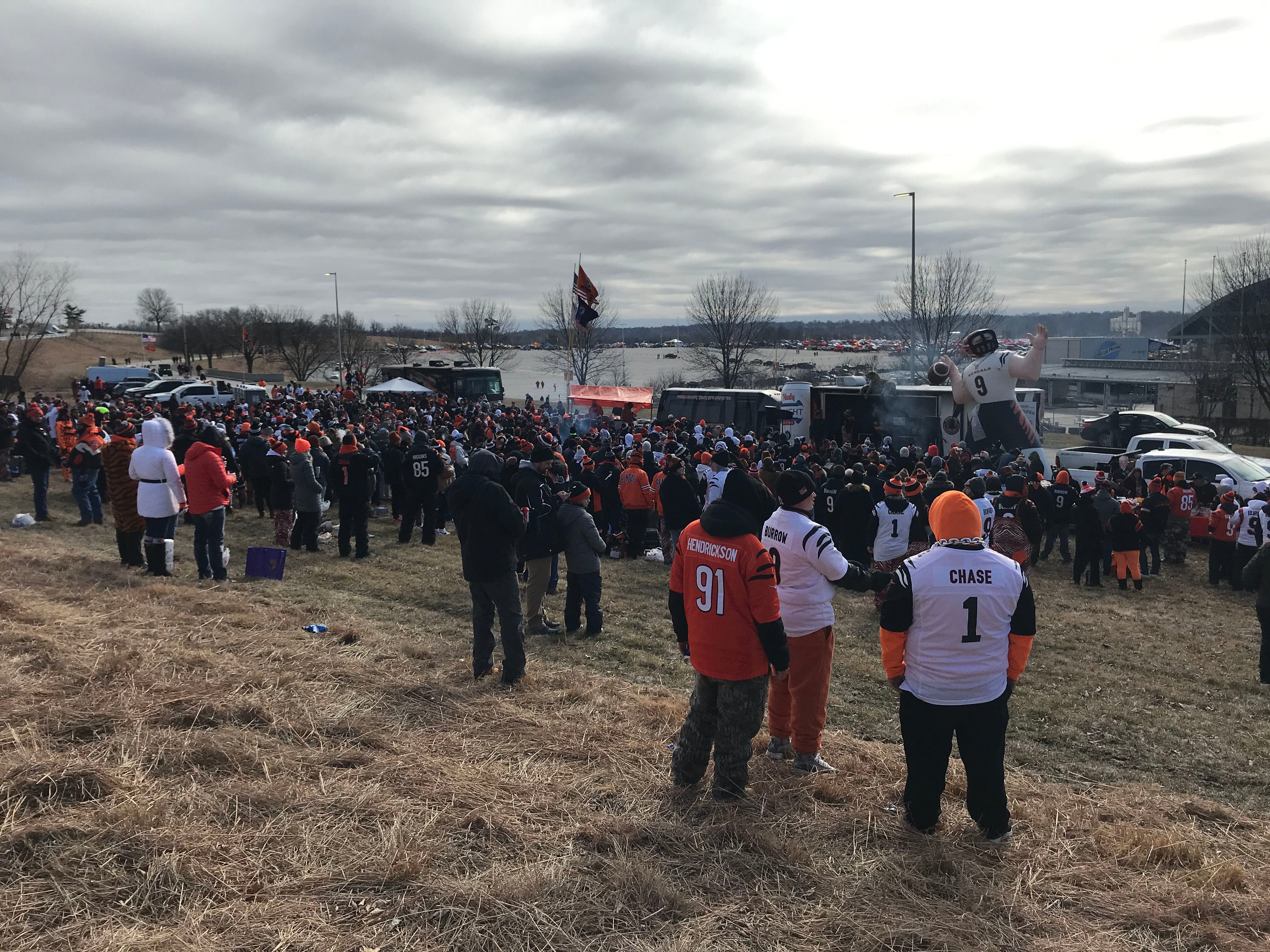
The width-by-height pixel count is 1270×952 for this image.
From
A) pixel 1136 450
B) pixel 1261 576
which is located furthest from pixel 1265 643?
pixel 1136 450

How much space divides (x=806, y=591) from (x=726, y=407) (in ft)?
73.2

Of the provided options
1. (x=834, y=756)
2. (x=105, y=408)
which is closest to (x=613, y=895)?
(x=834, y=756)

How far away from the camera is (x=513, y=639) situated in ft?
21.5

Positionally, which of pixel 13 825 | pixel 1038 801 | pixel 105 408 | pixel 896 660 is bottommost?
pixel 1038 801

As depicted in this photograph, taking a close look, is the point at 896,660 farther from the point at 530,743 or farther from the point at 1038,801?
the point at 530,743

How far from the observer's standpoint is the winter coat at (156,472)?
29.1ft

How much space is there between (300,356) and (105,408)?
50347 millimetres

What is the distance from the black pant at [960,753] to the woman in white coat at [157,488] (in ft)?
26.9

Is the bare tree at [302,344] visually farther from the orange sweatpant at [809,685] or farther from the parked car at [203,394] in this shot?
the orange sweatpant at [809,685]

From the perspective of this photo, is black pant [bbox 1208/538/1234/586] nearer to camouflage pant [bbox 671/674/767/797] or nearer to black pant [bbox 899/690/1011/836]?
black pant [bbox 899/690/1011/836]

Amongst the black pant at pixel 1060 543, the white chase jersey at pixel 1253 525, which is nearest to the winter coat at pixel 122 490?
the black pant at pixel 1060 543

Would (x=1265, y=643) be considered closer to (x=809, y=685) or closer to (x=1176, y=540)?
(x=809, y=685)

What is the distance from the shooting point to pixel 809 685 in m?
4.92

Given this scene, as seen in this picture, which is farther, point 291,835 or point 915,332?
point 915,332
